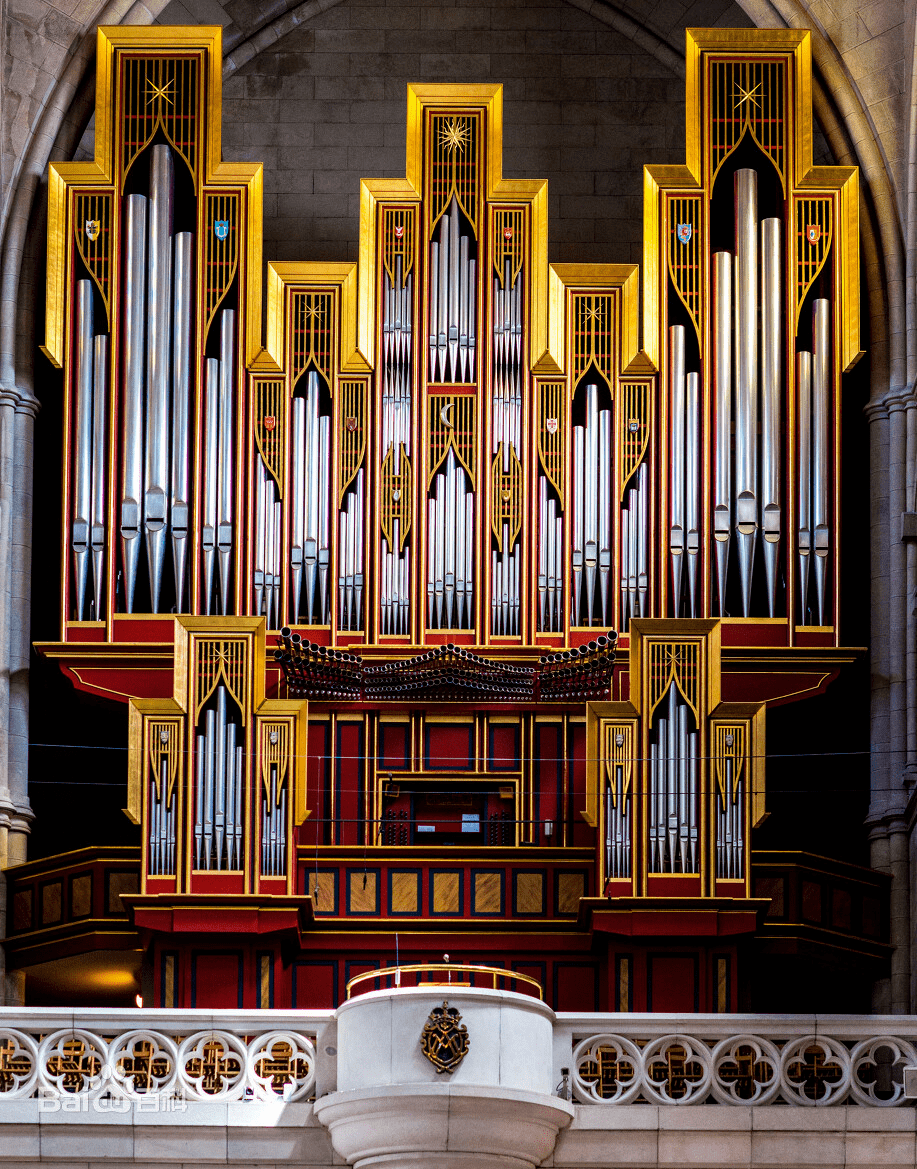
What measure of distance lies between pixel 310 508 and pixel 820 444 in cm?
512

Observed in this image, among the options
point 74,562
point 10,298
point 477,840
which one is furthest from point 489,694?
point 10,298

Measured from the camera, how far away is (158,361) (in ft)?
92.5

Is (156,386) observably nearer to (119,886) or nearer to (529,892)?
(119,886)

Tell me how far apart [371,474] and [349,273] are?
214 cm

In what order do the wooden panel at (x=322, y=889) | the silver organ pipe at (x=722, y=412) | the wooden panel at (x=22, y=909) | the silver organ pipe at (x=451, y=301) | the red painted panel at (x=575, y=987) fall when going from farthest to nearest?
the silver organ pipe at (x=451, y=301) < the silver organ pipe at (x=722, y=412) < the wooden panel at (x=22, y=909) < the wooden panel at (x=322, y=889) < the red painted panel at (x=575, y=987)

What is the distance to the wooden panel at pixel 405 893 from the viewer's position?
25734 millimetres

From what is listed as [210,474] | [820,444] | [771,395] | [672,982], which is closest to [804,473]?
[820,444]

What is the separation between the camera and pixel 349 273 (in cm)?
2848

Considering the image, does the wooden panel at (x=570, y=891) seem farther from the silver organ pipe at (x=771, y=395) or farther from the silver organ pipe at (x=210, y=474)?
the silver organ pipe at (x=210, y=474)

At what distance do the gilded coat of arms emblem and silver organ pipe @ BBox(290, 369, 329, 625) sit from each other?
6773mm

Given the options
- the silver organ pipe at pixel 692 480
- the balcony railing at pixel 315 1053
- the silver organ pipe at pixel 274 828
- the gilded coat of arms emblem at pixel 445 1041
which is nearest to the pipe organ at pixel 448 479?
the silver organ pipe at pixel 692 480

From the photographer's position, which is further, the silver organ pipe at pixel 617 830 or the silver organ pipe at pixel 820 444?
the silver organ pipe at pixel 820 444

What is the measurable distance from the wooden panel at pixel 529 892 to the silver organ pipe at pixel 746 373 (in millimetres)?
3574

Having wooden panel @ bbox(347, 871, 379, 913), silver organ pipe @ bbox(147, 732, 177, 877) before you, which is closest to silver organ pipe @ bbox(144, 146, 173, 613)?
silver organ pipe @ bbox(147, 732, 177, 877)
